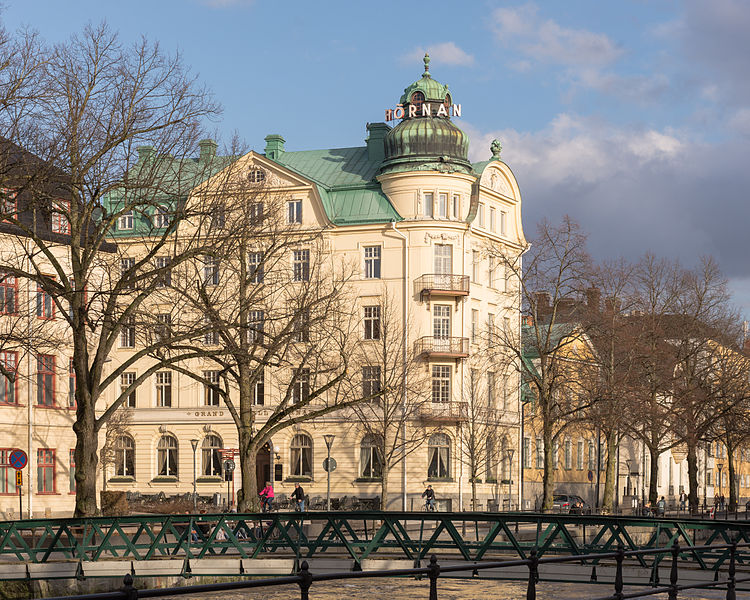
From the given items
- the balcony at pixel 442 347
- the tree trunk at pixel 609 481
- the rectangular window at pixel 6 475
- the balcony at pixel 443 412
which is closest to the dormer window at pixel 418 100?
the balcony at pixel 442 347

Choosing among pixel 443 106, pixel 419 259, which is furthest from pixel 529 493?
pixel 443 106

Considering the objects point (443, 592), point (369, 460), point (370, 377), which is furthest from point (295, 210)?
point (443, 592)

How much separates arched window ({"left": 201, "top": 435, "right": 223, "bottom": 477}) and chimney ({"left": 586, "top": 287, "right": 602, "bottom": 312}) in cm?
2668

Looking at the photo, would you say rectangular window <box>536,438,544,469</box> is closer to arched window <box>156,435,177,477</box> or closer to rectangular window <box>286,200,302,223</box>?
rectangular window <box>286,200,302,223</box>

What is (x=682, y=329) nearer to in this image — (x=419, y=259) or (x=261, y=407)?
(x=419, y=259)

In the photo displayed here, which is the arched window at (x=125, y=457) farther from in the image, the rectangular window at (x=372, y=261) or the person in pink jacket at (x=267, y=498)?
the rectangular window at (x=372, y=261)

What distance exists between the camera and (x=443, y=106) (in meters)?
72.7

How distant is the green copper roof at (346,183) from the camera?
7025 centimetres

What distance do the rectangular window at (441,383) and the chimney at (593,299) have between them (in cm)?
1577

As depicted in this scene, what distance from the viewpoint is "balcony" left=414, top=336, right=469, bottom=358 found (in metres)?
68.0

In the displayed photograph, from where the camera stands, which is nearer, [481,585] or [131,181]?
[481,585]

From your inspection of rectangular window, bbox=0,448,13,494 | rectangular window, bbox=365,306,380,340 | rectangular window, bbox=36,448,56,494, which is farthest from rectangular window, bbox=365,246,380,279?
rectangular window, bbox=0,448,13,494

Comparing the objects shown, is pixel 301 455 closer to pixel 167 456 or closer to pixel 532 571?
pixel 167 456

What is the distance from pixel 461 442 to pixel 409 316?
304 inches
